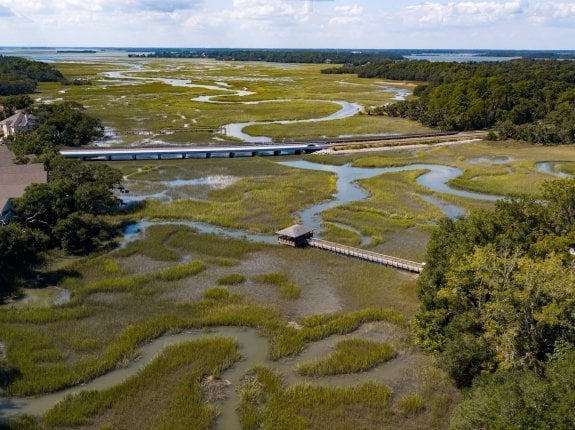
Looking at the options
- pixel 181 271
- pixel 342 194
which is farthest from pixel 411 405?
pixel 342 194

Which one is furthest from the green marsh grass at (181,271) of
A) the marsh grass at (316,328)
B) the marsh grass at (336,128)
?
the marsh grass at (336,128)

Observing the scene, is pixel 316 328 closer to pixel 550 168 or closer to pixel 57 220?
pixel 57 220

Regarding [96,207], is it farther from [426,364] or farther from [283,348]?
[426,364]

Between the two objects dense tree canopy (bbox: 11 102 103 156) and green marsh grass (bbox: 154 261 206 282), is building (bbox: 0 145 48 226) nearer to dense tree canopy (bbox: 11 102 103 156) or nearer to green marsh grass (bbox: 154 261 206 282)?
green marsh grass (bbox: 154 261 206 282)

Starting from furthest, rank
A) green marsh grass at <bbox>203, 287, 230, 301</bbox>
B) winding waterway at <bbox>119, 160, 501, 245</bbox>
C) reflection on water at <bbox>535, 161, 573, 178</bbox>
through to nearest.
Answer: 1. reflection on water at <bbox>535, 161, 573, 178</bbox>
2. winding waterway at <bbox>119, 160, 501, 245</bbox>
3. green marsh grass at <bbox>203, 287, 230, 301</bbox>

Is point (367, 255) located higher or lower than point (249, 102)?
lower

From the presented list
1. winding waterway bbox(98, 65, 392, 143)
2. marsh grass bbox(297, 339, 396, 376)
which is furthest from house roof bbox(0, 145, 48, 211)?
winding waterway bbox(98, 65, 392, 143)

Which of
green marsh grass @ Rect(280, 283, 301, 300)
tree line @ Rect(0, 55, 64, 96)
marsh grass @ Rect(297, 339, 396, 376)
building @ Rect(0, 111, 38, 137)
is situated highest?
tree line @ Rect(0, 55, 64, 96)
